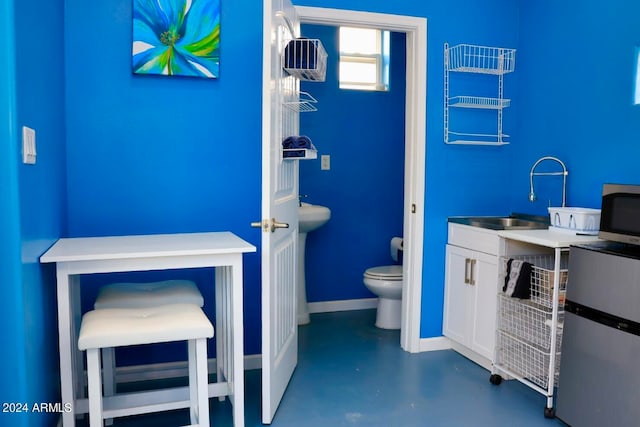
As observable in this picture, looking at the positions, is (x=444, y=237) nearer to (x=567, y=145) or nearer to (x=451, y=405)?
(x=567, y=145)

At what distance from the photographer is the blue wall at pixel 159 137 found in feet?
8.76

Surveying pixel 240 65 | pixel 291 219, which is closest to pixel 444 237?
pixel 291 219

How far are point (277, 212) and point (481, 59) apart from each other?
6.08 feet

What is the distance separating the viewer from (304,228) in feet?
12.3

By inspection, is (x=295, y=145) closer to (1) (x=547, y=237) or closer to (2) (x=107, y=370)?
(1) (x=547, y=237)

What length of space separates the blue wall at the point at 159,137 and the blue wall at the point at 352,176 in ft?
4.10

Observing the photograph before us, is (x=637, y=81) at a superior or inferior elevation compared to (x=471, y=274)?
superior

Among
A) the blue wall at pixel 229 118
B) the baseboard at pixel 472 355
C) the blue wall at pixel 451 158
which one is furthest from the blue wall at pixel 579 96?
the baseboard at pixel 472 355

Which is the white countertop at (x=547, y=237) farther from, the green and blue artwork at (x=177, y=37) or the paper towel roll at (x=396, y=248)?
the green and blue artwork at (x=177, y=37)

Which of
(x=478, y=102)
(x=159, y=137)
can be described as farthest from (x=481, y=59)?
(x=159, y=137)

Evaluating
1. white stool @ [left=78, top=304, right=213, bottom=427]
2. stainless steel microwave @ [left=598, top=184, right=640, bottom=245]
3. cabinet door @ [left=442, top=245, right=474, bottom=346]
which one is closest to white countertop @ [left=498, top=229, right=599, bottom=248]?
stainless steel microwave @ [left=598, top=184, right=640, bottom=245]

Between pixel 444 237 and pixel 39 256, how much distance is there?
2369 mm

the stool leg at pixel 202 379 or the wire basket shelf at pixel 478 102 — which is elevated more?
the wire basket shelf at pixel 478 102

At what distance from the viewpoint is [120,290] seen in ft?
7.66
